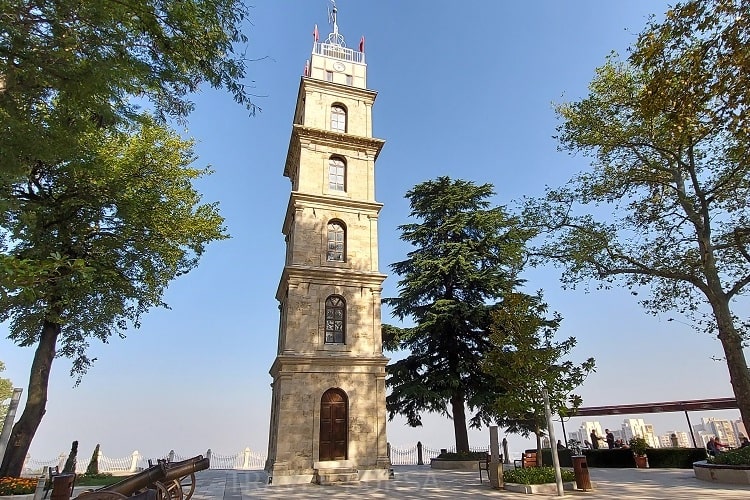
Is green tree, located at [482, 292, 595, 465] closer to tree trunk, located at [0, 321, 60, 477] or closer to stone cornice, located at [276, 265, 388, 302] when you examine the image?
stone cornice, located at [276, 265, 388, 302]

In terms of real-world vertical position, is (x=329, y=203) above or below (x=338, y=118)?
below

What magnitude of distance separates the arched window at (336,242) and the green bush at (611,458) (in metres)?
14.1

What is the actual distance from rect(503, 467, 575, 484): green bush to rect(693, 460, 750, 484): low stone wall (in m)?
3.88

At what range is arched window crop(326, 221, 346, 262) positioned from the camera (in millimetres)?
19594

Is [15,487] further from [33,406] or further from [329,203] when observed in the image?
[329,203]

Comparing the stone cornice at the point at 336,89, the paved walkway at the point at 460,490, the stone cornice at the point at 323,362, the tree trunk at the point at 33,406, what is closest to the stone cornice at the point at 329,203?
the stone cornice at the point at 336,89

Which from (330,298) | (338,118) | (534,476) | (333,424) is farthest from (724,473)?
(338,118)

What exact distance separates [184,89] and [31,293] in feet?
13.6

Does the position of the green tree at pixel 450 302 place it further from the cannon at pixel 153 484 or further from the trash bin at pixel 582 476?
the cannon at pixel 153 484

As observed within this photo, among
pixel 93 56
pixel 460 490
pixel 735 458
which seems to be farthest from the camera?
pixel 460 490

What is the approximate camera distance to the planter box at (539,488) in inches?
484

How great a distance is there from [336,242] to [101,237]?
9214 millimetres

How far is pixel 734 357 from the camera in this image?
14.2 metres

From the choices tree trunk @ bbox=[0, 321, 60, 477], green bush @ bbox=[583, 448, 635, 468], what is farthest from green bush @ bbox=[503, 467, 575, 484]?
tree trunk @ bbox=[0, 321, 60, 477]
